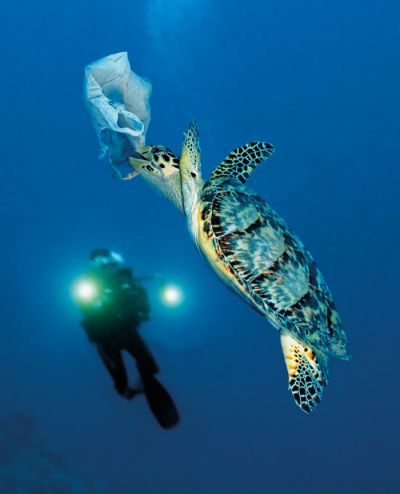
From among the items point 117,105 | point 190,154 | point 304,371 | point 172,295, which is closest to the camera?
point 304,371

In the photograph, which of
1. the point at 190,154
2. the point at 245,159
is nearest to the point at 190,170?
the point at 190,154

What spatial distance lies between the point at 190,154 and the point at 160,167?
1.61 feet

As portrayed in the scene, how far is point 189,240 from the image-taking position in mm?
32250

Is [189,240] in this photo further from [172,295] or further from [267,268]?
[267,268]

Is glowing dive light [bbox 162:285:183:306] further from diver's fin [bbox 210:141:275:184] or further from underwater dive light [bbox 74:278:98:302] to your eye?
diver's fin [bbox 210:141:275:184]

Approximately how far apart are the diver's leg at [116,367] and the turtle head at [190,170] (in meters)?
3.18

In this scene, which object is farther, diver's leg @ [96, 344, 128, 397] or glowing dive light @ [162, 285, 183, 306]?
glowing dive light @ [162, 285, 183, 306]

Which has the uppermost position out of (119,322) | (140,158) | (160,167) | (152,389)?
(140,158)

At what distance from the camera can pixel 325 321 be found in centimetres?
365

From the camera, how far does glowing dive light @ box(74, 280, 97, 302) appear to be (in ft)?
20.9

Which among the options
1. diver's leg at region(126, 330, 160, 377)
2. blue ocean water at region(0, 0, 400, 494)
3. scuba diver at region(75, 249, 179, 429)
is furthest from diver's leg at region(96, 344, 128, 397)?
blue ocean water at region(0, 0, 400, 494)

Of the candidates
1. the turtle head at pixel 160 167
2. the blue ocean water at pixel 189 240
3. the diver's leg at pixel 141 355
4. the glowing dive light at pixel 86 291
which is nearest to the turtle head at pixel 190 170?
the turtle head at pixel 160 167

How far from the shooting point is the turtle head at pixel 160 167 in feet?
14.2

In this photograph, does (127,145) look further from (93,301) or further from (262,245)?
(93,301)
